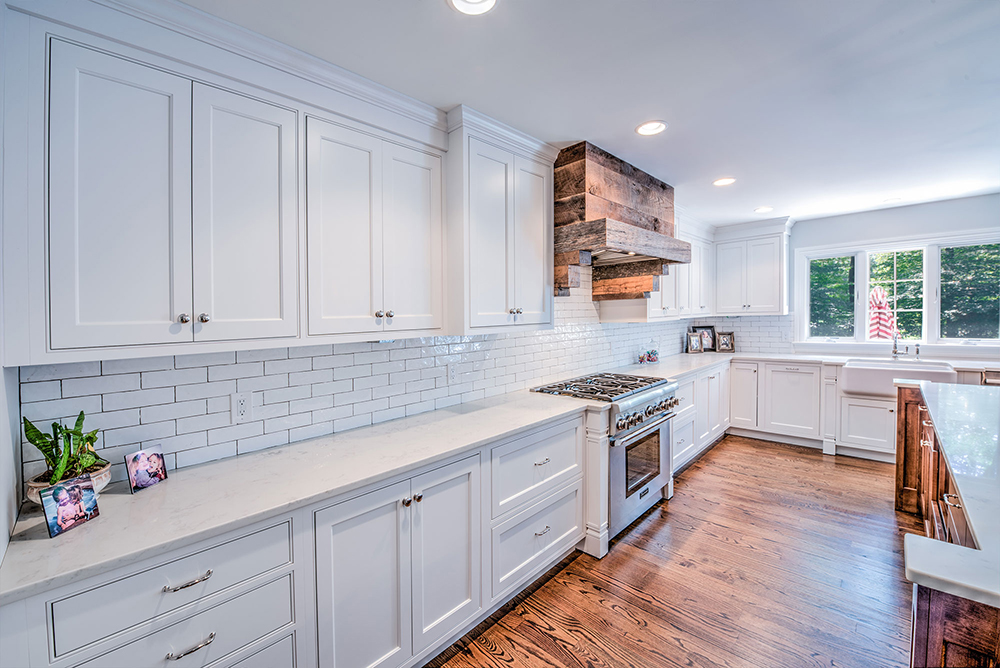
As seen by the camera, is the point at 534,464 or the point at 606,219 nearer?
the point at 534,464

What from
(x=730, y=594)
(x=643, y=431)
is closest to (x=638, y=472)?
(x=643, y=431)

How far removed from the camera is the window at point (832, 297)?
4758mm

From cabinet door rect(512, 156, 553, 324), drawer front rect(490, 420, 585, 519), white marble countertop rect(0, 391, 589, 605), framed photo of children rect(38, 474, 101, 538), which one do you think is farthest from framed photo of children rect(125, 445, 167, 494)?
cabinet door rect(512, 156, 553, 324)

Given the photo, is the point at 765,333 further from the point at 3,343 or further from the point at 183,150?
the point at 3,343

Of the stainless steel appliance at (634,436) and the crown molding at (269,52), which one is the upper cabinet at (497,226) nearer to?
the crown molding at (269,52)

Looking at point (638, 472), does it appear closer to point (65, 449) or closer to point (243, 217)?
point (243, 217)

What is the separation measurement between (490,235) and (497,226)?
3.1 inches

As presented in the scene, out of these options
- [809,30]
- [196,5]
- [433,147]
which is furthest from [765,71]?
[196,5]

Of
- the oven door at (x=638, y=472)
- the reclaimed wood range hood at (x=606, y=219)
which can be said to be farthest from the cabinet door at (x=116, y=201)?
the oven door at (x=638, y=472)

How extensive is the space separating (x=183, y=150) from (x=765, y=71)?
228 centimetres

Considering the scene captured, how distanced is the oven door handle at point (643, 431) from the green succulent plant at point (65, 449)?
2.33m

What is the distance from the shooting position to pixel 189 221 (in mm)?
1420

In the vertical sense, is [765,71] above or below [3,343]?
above

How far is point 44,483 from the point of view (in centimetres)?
122
